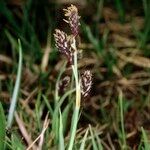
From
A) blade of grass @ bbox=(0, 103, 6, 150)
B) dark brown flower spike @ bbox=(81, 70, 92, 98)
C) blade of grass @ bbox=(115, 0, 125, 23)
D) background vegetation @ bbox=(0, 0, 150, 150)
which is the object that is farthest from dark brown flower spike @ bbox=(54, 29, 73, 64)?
blade of grass @ bbox=(115, 0, 125, 23)

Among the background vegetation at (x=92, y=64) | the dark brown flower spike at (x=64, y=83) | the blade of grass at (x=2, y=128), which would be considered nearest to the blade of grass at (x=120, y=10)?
the background vegetation at (x=92, y=64)

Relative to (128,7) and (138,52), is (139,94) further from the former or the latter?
(128,7)

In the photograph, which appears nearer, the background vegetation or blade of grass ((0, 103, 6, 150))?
blade of grass ((0, 103, 6, 150))

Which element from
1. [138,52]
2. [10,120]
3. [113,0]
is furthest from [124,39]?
[10,120]

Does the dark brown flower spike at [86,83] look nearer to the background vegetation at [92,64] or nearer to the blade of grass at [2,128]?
the blade of grass at [2,128]

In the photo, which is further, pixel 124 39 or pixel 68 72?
pixel 124 39

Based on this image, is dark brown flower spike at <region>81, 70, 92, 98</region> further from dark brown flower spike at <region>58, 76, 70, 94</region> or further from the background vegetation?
the background vegetation

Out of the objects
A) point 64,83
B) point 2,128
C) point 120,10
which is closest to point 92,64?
point 120,10

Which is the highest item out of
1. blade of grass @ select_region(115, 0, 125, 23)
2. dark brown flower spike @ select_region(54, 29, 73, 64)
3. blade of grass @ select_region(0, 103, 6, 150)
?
blade of grass @ select_region(115, 0, 125, 23)

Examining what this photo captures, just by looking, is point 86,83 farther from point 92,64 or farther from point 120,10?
point 120,10
